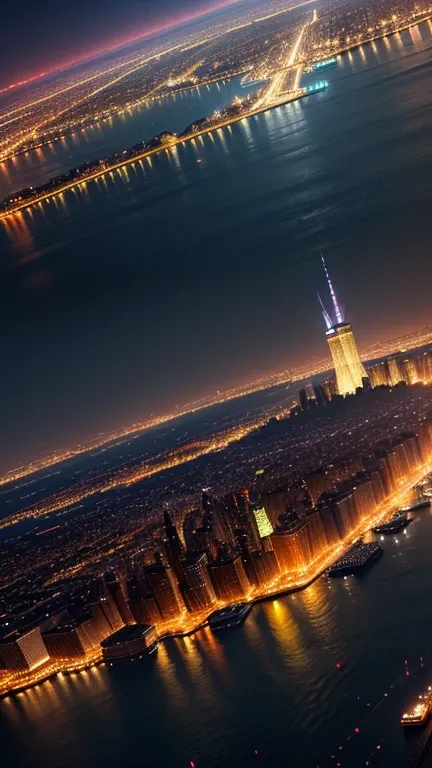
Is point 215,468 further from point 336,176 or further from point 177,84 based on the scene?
point 177,84

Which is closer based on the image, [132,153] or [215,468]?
[215,468]

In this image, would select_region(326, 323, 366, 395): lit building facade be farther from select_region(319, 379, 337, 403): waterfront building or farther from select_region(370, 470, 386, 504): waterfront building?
select_region(370, 470, 386, 504): waterfront building

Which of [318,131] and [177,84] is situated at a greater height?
[177,84]

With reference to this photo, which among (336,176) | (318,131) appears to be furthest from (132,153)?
(336,176)

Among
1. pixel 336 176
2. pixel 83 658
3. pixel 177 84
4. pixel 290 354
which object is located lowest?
pixel 83 658

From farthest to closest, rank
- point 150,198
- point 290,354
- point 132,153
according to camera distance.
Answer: point 132,153 < point 150,198 < point 290,354

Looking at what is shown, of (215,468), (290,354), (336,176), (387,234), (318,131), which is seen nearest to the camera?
(215,468)

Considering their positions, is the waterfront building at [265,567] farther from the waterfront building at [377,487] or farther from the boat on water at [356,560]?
the waterfront building at [377,487]

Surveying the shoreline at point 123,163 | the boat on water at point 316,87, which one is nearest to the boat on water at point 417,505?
the boat on water at point 316,87
